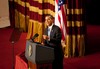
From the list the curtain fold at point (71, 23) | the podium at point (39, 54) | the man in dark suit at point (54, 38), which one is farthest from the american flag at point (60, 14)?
the podium at point (39, 54)

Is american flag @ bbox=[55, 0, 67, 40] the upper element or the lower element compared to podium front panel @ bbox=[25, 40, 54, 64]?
upper

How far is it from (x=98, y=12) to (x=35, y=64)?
27.1ft

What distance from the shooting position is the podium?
195 inches

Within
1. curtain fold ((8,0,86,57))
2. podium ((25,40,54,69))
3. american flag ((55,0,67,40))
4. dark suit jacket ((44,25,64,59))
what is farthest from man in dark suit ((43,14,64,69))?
curtain fold ((8,0,86,57))

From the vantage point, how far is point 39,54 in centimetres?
499

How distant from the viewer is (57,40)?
18.6 ft

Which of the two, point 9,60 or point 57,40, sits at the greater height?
point 57,40

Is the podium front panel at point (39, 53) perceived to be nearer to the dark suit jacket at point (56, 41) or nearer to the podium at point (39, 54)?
the podium at point (39, 54)

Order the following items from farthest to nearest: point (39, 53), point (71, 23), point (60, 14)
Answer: point (71, 23), point (60, 14), point (39, 53)

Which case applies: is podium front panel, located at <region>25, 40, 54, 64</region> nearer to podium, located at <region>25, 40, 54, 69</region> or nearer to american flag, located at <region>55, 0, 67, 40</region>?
podium, located at <region>25, 40, 54, 69</region>

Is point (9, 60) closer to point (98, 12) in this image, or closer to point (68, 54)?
point (68, 54)

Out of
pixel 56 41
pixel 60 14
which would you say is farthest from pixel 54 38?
pixel 60 14

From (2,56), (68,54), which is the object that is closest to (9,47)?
(2,56)

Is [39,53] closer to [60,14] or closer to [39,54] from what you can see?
[39,54]
